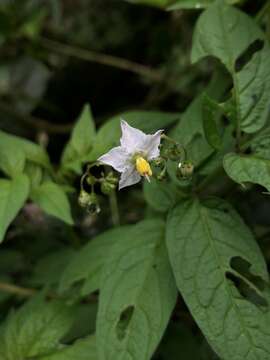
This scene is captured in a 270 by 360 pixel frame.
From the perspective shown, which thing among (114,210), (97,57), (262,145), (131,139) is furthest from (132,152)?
(97,57)

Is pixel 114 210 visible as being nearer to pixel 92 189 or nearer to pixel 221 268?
pixel 92 189

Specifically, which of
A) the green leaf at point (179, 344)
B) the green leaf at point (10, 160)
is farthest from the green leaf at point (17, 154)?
the green leaf at point (179, 344)

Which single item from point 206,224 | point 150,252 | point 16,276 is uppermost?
point 206,224

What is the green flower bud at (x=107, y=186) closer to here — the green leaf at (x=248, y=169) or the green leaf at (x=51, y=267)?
the green leaf at (x=248, y=169)

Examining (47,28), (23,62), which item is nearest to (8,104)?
(23,62)

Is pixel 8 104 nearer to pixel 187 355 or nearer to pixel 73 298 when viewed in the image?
pixel 73 298

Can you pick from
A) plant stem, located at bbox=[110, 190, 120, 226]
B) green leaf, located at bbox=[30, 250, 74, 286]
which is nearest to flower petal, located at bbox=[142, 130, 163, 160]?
green leaf, located at bbox=[30, 250, 74, 286]

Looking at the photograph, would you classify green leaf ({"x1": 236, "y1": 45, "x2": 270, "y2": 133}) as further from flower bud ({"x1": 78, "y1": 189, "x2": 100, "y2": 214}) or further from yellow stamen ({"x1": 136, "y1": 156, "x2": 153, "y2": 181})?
flower bud ({"x1": 78, "y1": 189, "x2": 100, "y2": 214})
